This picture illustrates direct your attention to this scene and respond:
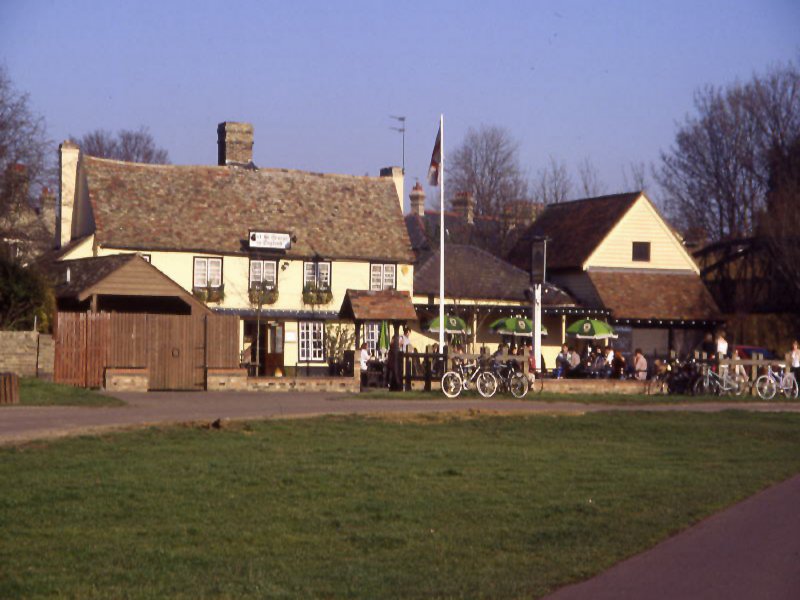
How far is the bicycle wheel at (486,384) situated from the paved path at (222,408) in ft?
4.41

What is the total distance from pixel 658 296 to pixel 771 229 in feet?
19.3

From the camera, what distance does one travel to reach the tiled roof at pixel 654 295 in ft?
173

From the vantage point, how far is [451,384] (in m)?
30.2

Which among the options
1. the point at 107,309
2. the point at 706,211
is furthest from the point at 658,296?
the point at 107,309

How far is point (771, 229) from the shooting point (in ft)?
166

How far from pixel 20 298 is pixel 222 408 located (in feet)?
34.1

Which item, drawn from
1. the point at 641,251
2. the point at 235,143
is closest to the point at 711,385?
the point at 641,251

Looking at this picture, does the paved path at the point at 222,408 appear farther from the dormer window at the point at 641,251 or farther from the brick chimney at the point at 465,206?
the brick chimney at the point at 465,206

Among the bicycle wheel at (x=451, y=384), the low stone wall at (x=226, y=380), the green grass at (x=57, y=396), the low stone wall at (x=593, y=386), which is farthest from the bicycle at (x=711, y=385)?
the green grass at (x=57, y=396)

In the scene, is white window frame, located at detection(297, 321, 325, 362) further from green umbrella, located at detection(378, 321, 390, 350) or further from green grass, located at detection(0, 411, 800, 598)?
green grass, located at detection(0, 411, 800, 598)

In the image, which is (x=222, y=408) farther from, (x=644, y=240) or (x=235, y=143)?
(x=644, y=240)

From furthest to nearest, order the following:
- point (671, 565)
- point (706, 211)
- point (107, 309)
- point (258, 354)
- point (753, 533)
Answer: point (706, 211), point (258, 354), point (107, 309), point (753, 533), point (671, 565)

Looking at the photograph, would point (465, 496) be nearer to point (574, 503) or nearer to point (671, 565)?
point (574, 503)

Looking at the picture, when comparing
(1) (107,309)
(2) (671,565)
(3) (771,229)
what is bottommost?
(2) (671,565)
